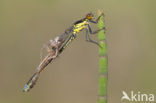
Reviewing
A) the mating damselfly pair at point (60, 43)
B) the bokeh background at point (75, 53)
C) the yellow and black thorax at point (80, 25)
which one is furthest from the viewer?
the bokeh background at point (75, 53)

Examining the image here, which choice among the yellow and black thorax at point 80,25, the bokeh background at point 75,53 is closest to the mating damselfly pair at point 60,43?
the yellow and black thorax at point 80,25

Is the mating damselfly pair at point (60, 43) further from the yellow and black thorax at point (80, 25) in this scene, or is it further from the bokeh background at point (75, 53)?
the bokeh background at point (75, 53)

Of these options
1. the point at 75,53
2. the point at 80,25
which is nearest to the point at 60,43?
the point at 80,25

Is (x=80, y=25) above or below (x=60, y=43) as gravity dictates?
above

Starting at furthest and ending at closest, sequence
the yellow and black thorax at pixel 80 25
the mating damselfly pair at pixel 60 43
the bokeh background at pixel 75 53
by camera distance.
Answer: the bokeh background at pixel 75 53
the yellow and black thorax at pixel 80 25
the mating damselfly pair at pixel 60 43

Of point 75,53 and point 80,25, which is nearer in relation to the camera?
point 80,25

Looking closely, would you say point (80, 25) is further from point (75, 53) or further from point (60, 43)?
point (75, 53)

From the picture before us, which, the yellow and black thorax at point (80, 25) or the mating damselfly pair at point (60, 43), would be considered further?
the yellow and black thorax at point (80, 25)

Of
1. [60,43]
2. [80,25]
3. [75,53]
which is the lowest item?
[60,43]

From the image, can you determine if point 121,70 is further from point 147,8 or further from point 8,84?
point 8,84
